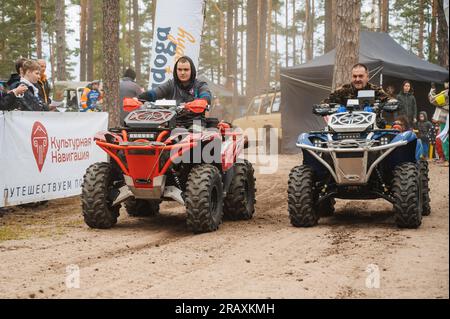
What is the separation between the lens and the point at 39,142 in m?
8.84

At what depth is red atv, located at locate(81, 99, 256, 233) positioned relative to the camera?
636cm

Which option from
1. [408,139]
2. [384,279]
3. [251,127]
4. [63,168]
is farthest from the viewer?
[251,127]

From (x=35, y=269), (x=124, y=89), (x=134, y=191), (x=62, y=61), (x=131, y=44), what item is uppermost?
(x=131, y=44)

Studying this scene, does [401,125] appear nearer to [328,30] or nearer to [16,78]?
[16,78]

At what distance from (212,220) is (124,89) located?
7057mm

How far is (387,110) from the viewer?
7020 millimetres

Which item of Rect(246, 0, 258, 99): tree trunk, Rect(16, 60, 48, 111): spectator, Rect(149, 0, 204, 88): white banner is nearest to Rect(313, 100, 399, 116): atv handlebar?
Rect(16, 60, 48, 111): spectator

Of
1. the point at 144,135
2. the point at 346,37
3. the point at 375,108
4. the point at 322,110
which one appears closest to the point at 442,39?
the point at 346,37

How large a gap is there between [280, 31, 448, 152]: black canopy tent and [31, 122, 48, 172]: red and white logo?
10.0 metres

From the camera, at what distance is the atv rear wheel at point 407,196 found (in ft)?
20.5

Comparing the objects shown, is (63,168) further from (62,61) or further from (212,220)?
(62,61)

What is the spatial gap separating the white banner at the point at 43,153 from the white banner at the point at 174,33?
8.74 ft

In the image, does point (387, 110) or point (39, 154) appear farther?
point (39, 154)
